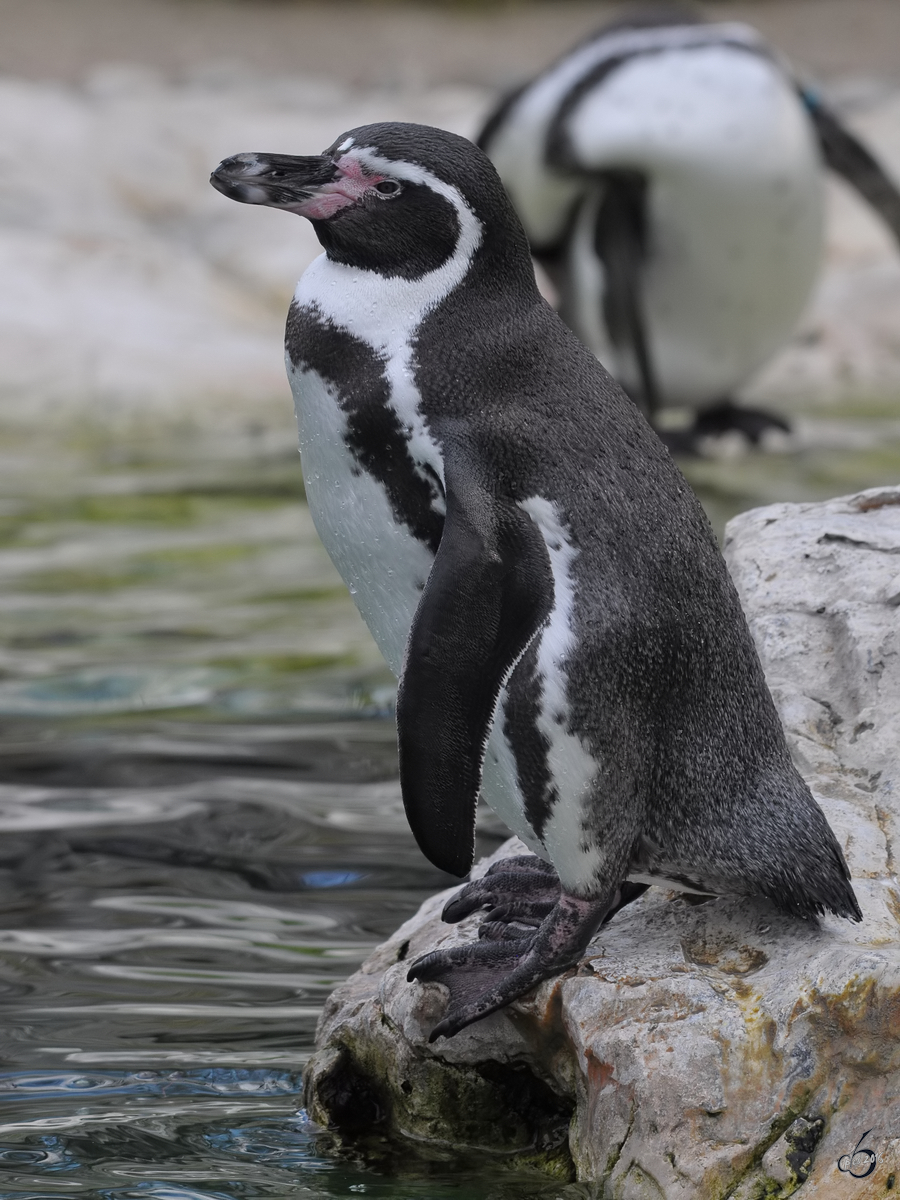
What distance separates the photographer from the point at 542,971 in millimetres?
1863

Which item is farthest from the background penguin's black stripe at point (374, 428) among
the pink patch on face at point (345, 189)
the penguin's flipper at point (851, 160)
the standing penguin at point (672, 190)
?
the penguin's flipper at point (851, 160)

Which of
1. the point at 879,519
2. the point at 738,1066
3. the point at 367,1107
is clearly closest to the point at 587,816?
the point at 738,1066

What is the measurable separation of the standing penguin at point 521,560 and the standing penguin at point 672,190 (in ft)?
16.5

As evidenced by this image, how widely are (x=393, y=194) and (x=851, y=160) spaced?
605 centimetres

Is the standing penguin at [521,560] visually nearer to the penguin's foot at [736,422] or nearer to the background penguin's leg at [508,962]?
the background penguin's leg at [508,962]

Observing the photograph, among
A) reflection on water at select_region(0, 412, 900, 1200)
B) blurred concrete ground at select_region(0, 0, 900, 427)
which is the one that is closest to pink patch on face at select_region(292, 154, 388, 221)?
reflection on water at select_region(0, 412, 900, 1200)

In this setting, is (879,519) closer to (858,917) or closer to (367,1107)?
(858,917)

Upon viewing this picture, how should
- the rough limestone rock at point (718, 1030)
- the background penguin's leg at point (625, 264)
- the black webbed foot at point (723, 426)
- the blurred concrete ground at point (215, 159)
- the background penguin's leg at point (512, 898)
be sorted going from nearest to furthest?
the rough limestone rock at point (718, 1030), the background penguin's leg at point (512, 898), the background penguin's leg at point (625, 264), the black webbed foot at point (723, 426), the blurred concrete ground at point (215, 159)

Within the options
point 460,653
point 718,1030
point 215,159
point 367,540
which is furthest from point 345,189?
point 215,159

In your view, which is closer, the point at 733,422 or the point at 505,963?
the point at 505,963

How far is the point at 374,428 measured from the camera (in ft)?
6.14

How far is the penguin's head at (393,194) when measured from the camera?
1.88 m

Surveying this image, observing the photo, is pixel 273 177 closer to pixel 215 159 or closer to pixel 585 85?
pixel 585 85

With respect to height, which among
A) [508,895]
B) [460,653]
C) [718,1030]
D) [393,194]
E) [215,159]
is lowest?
[215,159]
